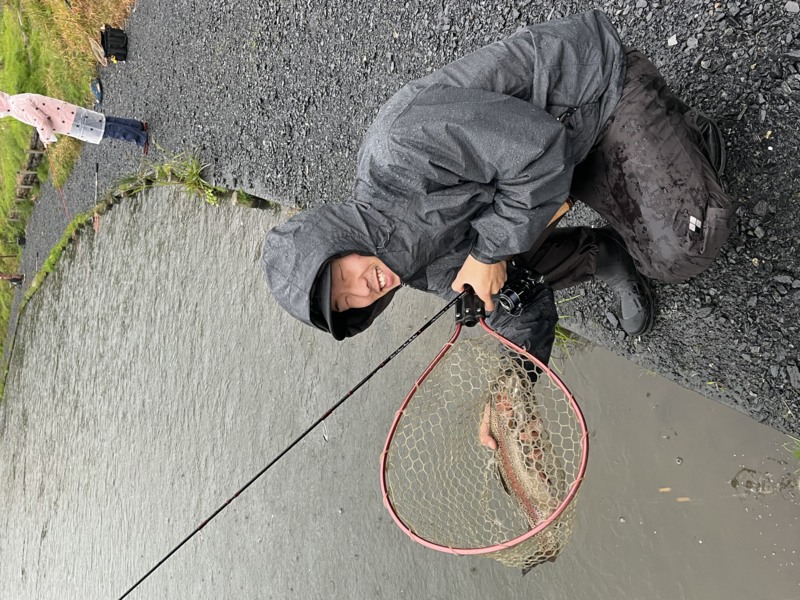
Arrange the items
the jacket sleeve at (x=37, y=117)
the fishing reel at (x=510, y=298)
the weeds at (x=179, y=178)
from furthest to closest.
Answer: the jacket sleeve at (x=37, y=117) → the weeds at (x=179, y=178) → the fishing reel at (x=510, y=298)

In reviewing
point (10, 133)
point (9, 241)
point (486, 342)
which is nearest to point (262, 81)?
point (486, 342)

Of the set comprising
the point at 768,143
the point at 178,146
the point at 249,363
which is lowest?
the point at 249,363

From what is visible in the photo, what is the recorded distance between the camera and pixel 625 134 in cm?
166

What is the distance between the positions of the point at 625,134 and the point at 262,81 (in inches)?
105

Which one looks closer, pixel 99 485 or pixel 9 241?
pixel 99 485

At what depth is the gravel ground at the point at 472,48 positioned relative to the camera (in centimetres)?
191

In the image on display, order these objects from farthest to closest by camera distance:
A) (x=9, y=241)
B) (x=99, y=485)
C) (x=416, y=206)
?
(x=9, y=241)
(x=99, y=485)
(x=416, y=206)

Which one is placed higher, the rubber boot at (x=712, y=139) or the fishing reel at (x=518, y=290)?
the rubber boot at (x=712, y=139)

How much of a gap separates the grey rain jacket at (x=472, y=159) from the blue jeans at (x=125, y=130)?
12.1ft

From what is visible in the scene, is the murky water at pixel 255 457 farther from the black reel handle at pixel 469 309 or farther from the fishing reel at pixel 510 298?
the black reel handle at pixel 469 309

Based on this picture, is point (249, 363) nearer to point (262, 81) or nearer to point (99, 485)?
point (262, 81)

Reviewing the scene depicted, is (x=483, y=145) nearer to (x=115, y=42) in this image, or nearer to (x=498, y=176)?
(x=498, y=176)

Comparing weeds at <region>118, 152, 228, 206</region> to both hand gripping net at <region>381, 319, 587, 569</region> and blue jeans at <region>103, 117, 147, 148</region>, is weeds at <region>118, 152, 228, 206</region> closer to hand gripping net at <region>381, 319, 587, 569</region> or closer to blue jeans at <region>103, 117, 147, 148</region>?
blue jeans at <region>103, 117, 147, 148</region>

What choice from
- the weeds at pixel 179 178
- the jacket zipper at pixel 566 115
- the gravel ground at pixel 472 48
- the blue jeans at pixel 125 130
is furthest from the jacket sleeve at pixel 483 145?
the blue jeans at pixel 125 130
